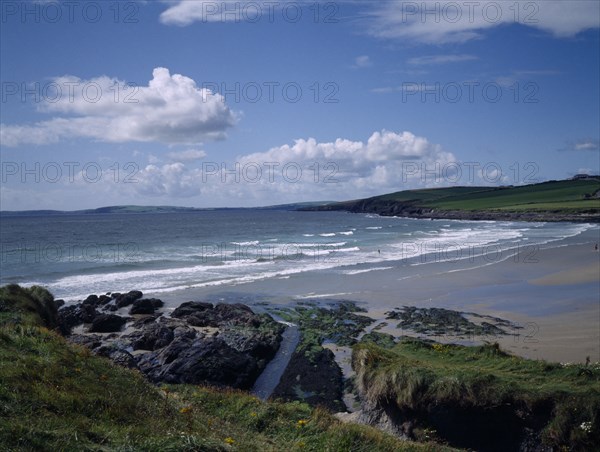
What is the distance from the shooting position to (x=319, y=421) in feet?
30.1

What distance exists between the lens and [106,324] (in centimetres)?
2359

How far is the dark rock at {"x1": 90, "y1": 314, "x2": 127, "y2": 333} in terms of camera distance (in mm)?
23317

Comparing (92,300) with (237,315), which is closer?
(237,315)

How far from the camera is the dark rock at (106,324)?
76.5ft

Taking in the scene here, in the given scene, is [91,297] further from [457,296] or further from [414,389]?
[414,389]

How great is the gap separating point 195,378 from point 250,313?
9.52 m

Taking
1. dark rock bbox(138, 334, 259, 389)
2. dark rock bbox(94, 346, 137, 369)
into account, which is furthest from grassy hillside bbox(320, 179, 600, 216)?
dark rock bbox(94, 346, 137, 369)

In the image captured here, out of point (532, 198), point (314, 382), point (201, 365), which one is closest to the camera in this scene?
point (314, 382)

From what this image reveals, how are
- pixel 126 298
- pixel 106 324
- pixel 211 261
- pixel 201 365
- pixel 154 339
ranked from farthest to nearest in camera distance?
pixel 211 261 < pixel 126 298 < pixel 106 324 < pixel 154 339 < pixel 201 365

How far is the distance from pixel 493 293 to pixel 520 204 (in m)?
110

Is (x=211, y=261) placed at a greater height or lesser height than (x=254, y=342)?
greater

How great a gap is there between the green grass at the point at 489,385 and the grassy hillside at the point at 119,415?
6.76 feet

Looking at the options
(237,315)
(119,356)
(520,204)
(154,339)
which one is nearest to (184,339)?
(154,339)

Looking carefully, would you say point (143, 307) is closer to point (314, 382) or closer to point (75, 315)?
point (75, 315)
